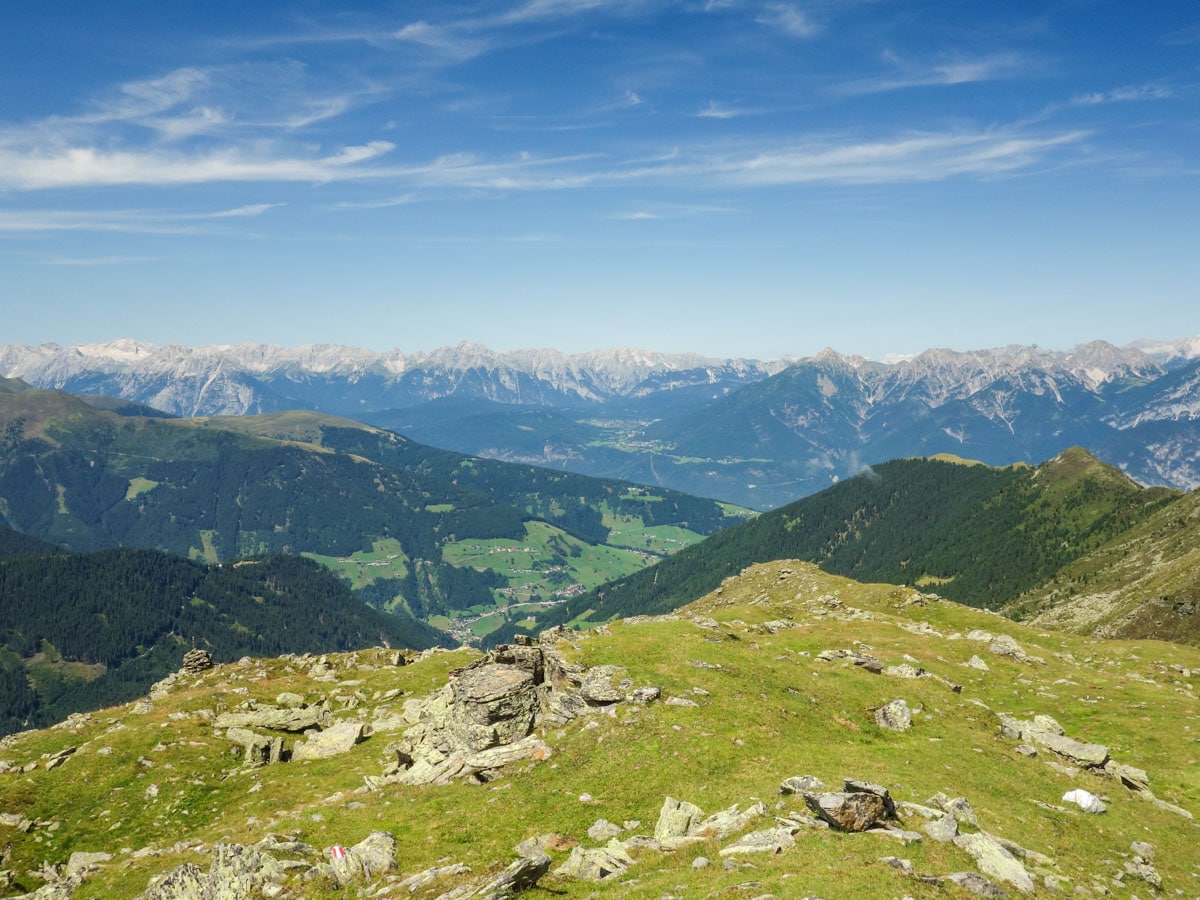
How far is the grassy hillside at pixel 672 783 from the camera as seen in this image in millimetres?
28375

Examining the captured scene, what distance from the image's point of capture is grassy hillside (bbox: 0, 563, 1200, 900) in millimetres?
28375

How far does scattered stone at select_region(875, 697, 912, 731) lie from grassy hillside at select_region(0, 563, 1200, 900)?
3.63 ft

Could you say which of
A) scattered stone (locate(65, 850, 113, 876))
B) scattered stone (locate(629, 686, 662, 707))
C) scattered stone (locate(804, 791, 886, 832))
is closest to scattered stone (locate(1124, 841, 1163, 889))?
scattered stone (locate(804, 791, 886, 832))

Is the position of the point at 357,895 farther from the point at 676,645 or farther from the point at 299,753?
the point at 676,645

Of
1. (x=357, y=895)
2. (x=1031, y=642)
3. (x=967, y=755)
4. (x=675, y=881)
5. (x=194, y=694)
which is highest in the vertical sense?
(x=675, y=881)

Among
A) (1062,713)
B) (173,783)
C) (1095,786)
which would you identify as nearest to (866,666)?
(1062,713)

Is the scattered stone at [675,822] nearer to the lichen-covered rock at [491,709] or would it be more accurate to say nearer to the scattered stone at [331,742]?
the lichen-covered rock at [491,709]

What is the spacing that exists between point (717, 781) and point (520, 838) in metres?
11.4

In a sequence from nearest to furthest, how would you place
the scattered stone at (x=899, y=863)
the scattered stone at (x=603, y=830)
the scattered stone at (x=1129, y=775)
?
the scattered stone at (x=899, y=863) < the scattered stone at (x=603, y=830) < the scattered stone at (x=1129, y=775)

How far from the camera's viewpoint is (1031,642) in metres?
94.4

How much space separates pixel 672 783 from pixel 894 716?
2347cm

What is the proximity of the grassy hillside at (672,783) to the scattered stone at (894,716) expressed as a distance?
3.63 ft

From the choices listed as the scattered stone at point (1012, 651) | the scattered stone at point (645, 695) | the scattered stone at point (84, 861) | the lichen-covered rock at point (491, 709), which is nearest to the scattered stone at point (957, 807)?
the scattered stone at point (645, 695)

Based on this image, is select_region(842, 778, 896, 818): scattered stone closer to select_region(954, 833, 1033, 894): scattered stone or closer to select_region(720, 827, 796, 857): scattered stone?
select_region(954, 833, 1033, 894): scattered stone
